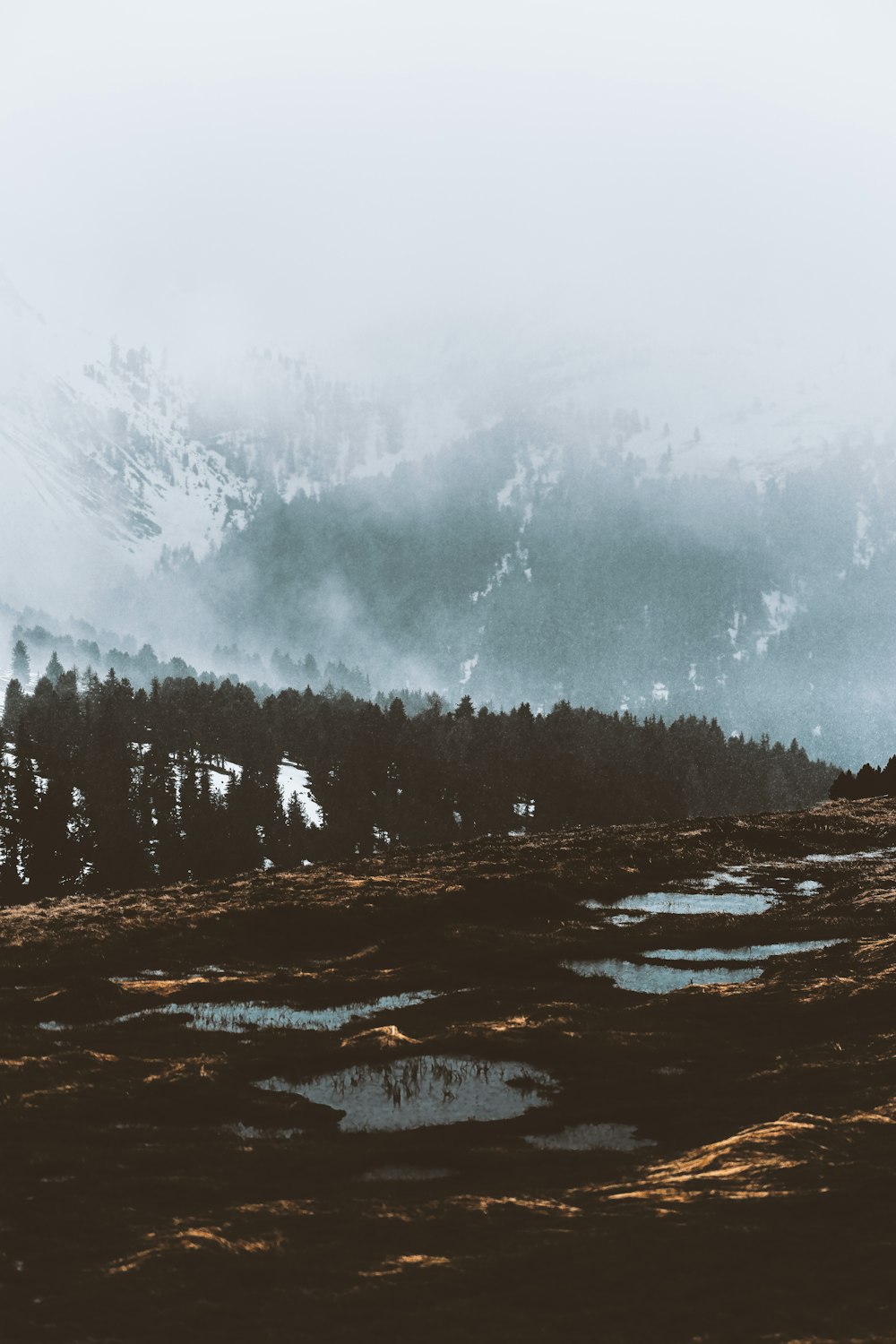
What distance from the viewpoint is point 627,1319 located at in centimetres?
1035

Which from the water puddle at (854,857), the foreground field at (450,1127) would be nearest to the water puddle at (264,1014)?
the foreground field at (450,1127)

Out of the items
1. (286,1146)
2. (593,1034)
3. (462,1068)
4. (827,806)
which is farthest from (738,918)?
(827,806)

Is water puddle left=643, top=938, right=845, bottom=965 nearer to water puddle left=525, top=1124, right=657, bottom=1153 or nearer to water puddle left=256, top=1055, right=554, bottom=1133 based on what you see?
water puddle left=256, top=1055, right=554, bottom=1133

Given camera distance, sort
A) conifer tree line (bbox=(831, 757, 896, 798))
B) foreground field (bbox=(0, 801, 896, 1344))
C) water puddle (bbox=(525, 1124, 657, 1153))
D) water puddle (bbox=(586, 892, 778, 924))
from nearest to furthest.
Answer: foreground field (bbox=(0, 801, 896, 1344)) → water puddle (bbox=(525, 1124, 657, 1153)) → water puddle (bbox=(586, 892, 778, 924)) → conifer tree line (bbox=(831, 757, 896, 798))

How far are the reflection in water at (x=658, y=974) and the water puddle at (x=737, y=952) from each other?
2.90 ft

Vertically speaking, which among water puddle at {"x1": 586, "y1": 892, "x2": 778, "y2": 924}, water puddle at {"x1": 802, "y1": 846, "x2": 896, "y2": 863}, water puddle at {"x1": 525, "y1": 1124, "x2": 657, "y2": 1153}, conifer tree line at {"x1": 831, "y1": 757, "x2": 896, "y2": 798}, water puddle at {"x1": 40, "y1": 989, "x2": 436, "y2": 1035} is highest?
conifer tree line at {"x1": 831, "y1": 757, "x2": 896, "y2": 798}

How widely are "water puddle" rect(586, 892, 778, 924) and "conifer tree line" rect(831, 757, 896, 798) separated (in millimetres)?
60346

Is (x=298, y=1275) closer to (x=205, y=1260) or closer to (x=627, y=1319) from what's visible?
(x=205, y=1260)

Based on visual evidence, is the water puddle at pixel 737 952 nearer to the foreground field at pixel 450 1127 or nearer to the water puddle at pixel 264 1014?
the foreground field at pixel 450 1127

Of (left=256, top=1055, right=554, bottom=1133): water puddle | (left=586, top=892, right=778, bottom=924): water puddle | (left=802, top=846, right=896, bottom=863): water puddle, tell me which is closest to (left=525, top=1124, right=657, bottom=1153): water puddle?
(left=256, top=1055, right=554, bottom=1133): water puddle

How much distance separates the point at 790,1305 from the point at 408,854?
148ft

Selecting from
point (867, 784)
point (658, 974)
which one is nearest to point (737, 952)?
point (658, 974)

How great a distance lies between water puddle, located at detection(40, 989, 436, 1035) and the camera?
22.8 m

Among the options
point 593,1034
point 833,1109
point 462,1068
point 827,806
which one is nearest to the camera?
point 833,1109
